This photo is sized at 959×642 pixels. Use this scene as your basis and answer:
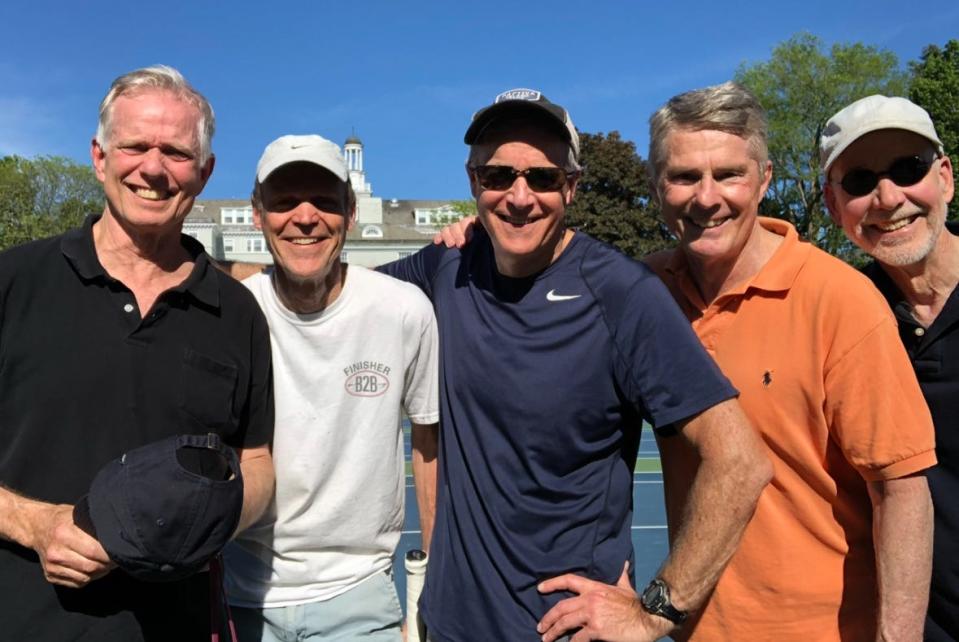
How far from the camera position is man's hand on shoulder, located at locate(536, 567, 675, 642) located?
7.80ft

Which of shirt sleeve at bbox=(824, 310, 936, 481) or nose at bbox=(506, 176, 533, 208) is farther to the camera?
nose at bbox=(506, 176, 533, 208)

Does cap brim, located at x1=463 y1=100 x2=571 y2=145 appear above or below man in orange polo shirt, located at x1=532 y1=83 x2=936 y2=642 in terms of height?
above

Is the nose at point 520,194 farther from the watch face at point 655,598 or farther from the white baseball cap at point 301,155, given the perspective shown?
the watch face at point 655,598

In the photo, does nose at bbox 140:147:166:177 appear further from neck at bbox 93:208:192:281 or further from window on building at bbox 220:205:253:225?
window on building at bbox 220:205:253:225

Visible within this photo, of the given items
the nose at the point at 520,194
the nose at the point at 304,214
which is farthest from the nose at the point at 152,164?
the nose at the point at 520,194

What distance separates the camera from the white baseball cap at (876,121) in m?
2.66

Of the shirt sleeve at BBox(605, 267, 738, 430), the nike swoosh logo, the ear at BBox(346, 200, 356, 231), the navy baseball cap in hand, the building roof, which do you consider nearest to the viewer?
the navy baseball cap in hand

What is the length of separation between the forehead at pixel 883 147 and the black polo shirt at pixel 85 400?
89.8 inches

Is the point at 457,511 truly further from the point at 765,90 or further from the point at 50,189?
the point at 50,189

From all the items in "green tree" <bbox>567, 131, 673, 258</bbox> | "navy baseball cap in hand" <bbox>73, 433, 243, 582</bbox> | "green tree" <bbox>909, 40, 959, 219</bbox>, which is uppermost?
Result: "green tree" <bbox>909, 40, 959, 219</bbox>

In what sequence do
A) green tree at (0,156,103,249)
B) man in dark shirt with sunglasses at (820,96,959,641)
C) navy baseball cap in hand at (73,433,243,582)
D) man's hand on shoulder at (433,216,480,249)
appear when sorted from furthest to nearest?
green tree at (0,156,103,249)
man's hand on shoulder at (433,216,480,249)
man in dark shirt with sunglasses at (820,96,959,641)
navy baseball cap in hand at (73,433,243,582)

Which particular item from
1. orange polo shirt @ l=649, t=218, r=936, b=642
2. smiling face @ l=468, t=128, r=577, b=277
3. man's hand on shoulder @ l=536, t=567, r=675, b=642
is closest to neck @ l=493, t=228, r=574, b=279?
smiling face @ l=468, t=128, r=577, b=277

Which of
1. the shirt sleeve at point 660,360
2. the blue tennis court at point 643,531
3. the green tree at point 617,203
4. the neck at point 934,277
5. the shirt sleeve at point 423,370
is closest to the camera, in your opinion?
the shirt sleeve at point 660,360

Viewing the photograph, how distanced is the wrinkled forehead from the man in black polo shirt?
2.17m
